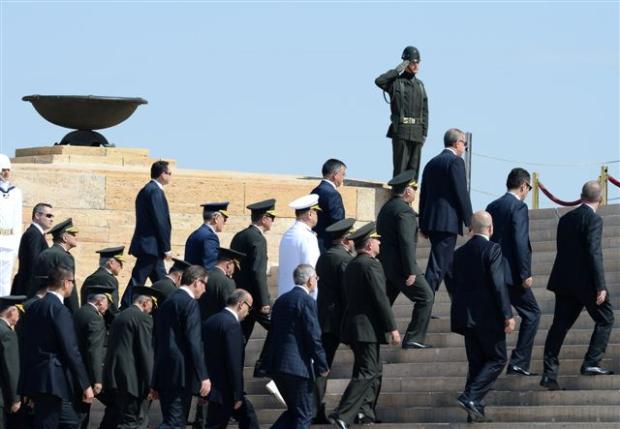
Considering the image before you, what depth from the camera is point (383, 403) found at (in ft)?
69.4

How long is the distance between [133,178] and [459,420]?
23.9ft

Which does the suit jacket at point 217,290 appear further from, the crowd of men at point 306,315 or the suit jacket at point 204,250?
the suit jacket at point 204,250

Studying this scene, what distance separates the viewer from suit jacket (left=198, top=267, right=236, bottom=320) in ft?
71.3

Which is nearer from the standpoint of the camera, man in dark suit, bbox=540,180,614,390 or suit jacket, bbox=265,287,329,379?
suit jacket, bbox=265,287,329,379

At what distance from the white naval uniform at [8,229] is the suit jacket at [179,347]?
4044mm

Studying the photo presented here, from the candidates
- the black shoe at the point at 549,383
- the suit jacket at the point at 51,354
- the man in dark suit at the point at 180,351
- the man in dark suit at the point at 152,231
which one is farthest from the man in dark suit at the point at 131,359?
the black shoe at the point at 549,383

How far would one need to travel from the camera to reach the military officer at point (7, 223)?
78.9 feet

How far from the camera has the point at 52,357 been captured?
2030cm

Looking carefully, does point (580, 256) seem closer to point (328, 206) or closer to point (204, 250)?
point (328, 206)

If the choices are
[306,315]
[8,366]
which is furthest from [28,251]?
[306,315]

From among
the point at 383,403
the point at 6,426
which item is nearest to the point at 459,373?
the point at 383,403

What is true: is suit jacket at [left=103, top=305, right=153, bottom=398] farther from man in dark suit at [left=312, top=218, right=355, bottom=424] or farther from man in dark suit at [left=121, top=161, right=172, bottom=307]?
man in dark suit at [left=121, top=161, right=172, bottom=307]

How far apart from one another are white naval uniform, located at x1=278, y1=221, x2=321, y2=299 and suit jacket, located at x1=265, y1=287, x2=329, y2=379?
5.06 feet

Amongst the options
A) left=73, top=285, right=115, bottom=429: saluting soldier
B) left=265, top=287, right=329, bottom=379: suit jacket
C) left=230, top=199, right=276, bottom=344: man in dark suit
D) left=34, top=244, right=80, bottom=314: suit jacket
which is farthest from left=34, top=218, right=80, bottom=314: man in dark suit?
left=265, top=287, right=329, bottom=379: suit jacket
